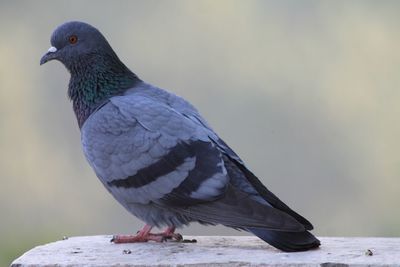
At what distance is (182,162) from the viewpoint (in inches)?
193

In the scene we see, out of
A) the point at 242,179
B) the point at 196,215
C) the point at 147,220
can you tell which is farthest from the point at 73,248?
the point at 242,179

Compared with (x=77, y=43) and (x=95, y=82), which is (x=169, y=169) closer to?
(x=95, y=82)

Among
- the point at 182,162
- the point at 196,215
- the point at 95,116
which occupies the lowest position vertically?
the point at 196,215

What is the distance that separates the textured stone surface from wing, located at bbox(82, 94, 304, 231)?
0.67 ft

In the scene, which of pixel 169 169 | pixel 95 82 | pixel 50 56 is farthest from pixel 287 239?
pixel 50 56

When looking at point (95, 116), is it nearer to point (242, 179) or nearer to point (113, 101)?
point (113, 101)

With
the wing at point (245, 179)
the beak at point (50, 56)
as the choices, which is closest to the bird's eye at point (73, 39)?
the beak at point (50, 56)

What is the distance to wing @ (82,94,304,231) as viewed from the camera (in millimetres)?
4734

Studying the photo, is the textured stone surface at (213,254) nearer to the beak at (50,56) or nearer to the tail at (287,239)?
the tail at (287,239)

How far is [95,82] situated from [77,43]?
1.16 feet

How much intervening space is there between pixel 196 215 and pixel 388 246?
1248mm

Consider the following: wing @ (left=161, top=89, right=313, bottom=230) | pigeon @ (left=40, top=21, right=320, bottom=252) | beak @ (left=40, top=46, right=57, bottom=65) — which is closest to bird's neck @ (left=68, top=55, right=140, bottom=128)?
pigeon @ (left=40, top=21, right=320, bottom=252)

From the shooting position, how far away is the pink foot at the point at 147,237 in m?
5.18

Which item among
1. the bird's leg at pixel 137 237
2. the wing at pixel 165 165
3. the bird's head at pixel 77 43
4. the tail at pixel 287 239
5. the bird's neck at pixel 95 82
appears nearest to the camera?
the tail at pixel 287 239
